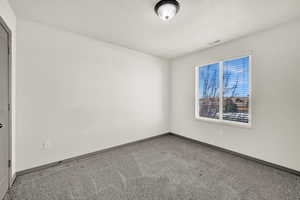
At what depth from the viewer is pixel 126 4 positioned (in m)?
1.72

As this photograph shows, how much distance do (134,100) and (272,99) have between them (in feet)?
9.44

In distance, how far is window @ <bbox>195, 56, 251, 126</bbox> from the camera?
105 inches

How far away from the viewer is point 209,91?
3.35m

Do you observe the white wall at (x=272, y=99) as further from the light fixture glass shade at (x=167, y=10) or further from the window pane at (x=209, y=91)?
the light fixture glass shade at (x=167, y=10)

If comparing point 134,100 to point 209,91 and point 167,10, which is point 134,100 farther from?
point 167,10

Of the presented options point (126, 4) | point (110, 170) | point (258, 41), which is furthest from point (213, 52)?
point (110, 170)

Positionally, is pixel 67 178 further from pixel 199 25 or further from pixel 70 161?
pixel 199 25

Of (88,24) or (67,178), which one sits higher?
(88,24)

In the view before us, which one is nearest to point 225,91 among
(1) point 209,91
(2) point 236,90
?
(2) point 236,90

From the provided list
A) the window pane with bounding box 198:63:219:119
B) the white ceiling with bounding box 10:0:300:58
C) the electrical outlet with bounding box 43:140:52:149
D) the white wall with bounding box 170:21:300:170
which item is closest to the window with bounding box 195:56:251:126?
the window pane with bounding box 198:63:219:119

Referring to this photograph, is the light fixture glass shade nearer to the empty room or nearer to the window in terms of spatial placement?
the empty room

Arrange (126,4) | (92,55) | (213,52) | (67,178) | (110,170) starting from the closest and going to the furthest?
(126,4), (67,178), (110,170), (92,55), (213,52)

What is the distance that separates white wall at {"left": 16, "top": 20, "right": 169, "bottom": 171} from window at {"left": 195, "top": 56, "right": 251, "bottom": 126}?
1.58m

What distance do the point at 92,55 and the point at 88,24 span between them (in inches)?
24.3
